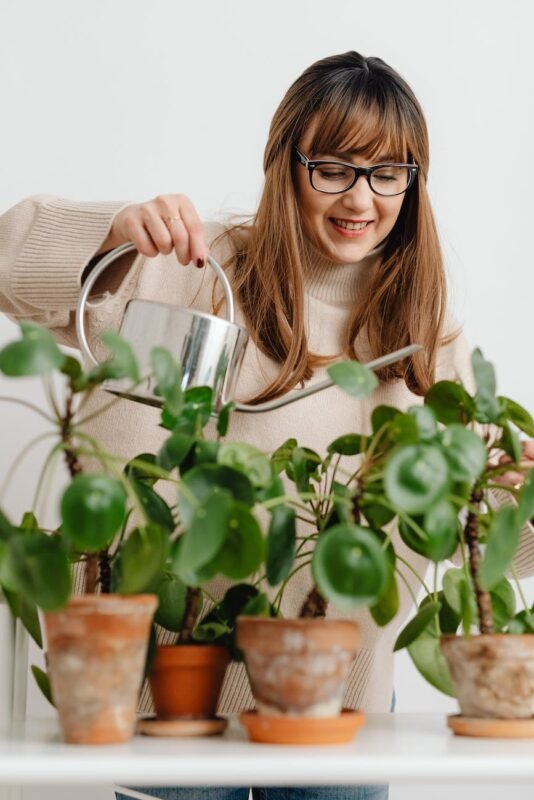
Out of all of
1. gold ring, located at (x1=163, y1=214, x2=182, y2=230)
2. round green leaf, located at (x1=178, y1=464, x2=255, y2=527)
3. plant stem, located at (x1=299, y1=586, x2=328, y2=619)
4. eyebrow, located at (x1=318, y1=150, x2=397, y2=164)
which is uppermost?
eyebrow, located at (x1=318, y1=150, x2=397, y2=164)

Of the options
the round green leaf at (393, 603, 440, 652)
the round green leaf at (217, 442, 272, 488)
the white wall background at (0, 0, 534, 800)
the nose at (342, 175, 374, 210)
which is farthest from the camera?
the white wall background at (0, 0, 534, 800)

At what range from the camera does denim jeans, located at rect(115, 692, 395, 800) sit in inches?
44.3

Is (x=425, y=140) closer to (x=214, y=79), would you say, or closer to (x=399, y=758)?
(x=214, y=79)

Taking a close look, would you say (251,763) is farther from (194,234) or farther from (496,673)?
(194,234)

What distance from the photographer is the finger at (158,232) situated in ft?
3.33

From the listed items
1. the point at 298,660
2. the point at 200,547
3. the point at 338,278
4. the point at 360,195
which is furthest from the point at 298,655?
the point at 338,278

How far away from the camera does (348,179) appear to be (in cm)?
127

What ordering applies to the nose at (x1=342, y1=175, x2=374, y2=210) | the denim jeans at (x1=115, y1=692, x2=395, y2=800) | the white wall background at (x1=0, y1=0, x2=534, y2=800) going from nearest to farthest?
1. the denim jeans at (x1=115, y1=692, x2=395, y2=800)
2. the nose at (x1=342, y1=175, x2=374, y2=210)
3. the white wall background at (x1=0, y1=0, x2=534, y2=800)

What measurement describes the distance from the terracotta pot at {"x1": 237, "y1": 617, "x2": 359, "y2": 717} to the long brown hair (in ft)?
2.00

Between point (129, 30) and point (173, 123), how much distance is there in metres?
0.18

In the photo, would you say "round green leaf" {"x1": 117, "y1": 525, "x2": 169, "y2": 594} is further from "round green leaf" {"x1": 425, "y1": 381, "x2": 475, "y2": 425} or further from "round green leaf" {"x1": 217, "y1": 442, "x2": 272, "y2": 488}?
"round green leaf" {"x1": 425, "y1": 381, "x2": 475, "y2": 425}

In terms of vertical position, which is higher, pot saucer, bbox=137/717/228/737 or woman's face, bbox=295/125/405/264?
woman's face, bbox=295/125/405/264

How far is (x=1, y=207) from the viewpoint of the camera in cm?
178

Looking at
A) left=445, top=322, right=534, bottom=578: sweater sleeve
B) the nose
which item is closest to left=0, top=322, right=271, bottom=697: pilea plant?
left=445, top=322, right=534, bottom=578: sweater sleeve
